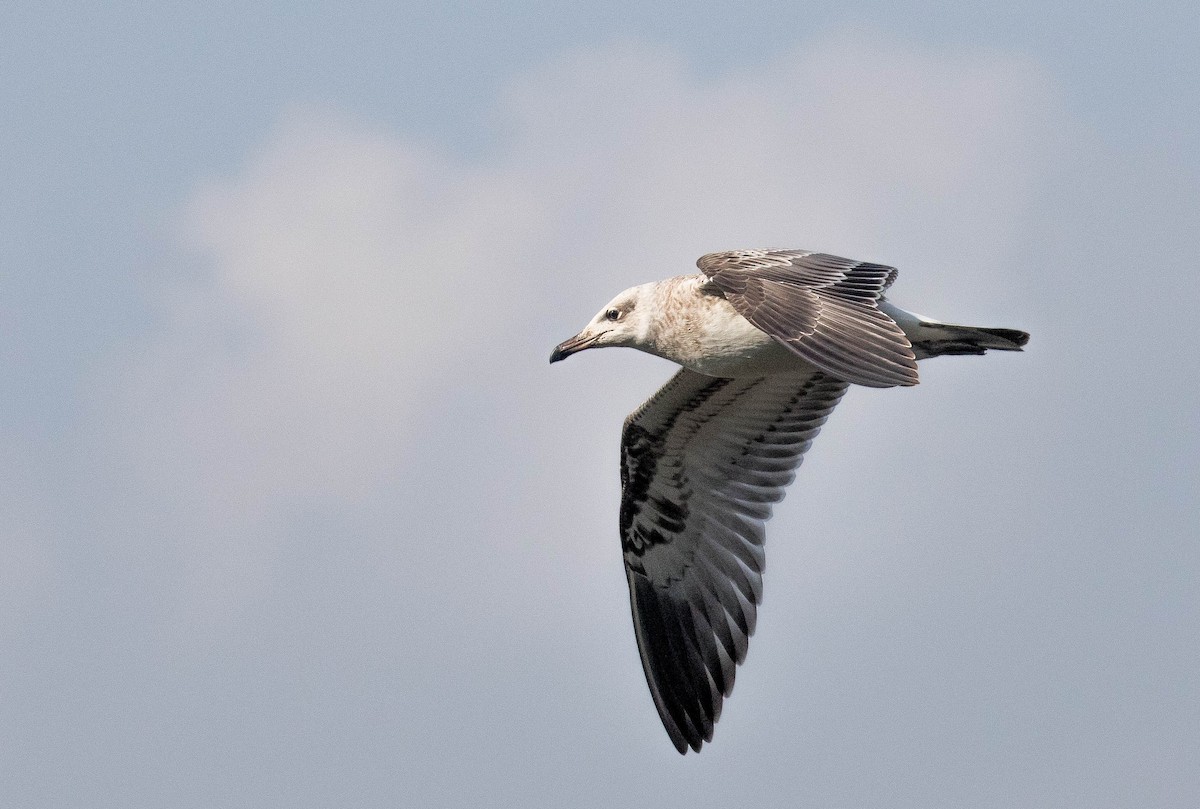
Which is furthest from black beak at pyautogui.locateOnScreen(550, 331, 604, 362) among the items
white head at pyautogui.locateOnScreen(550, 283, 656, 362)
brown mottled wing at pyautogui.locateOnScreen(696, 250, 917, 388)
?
brown mottled wing at pyautogui.locateOnScreen(696, 250, 917, 388)

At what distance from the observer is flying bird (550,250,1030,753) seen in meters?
12.5

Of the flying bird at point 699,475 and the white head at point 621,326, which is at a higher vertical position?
the white head at point 621,326

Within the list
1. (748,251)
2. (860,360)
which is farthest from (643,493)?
(860,360)

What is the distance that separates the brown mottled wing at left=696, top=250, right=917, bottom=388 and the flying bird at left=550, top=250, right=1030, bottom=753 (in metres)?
0.39

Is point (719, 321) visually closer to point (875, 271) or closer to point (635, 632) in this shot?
point (875, 271)

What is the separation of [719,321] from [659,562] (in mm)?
2820

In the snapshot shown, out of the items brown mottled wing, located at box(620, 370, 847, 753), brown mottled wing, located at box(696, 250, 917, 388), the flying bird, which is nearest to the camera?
brown mottled wing, located at box(696, 250, 917, 388)

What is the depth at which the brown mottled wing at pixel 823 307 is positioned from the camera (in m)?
10.6

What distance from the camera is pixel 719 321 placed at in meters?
12.1

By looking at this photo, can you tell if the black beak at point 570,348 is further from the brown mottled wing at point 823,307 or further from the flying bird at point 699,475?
the brown mottled wing at point 823,307

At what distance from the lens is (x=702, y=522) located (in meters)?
14.1

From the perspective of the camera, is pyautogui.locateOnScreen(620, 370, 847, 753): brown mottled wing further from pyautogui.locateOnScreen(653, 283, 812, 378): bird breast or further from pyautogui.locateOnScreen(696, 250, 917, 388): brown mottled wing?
pyautogui.locateOnScreen(696, 250, 917, 388): brown mottled wing

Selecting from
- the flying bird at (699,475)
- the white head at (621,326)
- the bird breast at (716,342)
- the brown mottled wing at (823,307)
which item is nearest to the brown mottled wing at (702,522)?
the flying bird at (699,475)

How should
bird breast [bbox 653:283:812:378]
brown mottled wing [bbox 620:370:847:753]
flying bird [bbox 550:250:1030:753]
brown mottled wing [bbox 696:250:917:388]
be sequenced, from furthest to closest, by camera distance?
brown mottled wing [bbox 620:370:847:753], flying bird [bbox 550:250:1030:753], bird breast [bbox 653:283:812:378], brown mottled wing [bbox 696:250:917:388]
